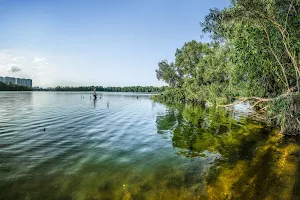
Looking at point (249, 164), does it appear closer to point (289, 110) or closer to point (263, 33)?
point (289, 110)

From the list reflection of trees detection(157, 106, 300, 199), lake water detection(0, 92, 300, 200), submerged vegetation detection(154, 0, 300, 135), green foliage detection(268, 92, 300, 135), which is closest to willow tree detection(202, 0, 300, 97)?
submerged vegetation detection(154, 0, 300, 135)

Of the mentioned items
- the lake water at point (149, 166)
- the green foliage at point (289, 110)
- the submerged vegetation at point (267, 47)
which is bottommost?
the lake water at point (149, 166)

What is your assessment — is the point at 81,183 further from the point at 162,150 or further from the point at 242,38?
the point at 242,38

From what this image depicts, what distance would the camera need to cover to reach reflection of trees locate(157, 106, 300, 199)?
10485mm

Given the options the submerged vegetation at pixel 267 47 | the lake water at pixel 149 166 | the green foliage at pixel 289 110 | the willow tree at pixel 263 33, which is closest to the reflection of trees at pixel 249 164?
the lake water at pixel 149 166

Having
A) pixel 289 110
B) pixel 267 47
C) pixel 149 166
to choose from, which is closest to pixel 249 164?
pixel 149 166

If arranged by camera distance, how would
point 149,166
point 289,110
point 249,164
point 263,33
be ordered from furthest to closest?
point 263,33 → point 289,110 → point 149,166 → point 249,164

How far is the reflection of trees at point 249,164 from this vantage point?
10.5 meters

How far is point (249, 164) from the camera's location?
14156 mm

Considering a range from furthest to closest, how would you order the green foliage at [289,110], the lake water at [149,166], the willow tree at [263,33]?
the green foliage at [289,110]
the willow tree at [263,33]
the lake water at [149,166]

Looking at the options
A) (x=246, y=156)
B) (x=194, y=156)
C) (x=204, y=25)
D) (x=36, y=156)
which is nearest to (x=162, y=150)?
(x=194, y=156)

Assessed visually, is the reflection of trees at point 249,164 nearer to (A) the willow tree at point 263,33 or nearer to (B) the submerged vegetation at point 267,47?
(B) the submerged vegetation at point 267,47

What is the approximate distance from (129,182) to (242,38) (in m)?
18.0

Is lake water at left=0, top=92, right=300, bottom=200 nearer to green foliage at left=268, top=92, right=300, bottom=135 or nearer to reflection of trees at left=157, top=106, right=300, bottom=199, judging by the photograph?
reflection of trees at left=157, top=106, right=300, bottom=199
